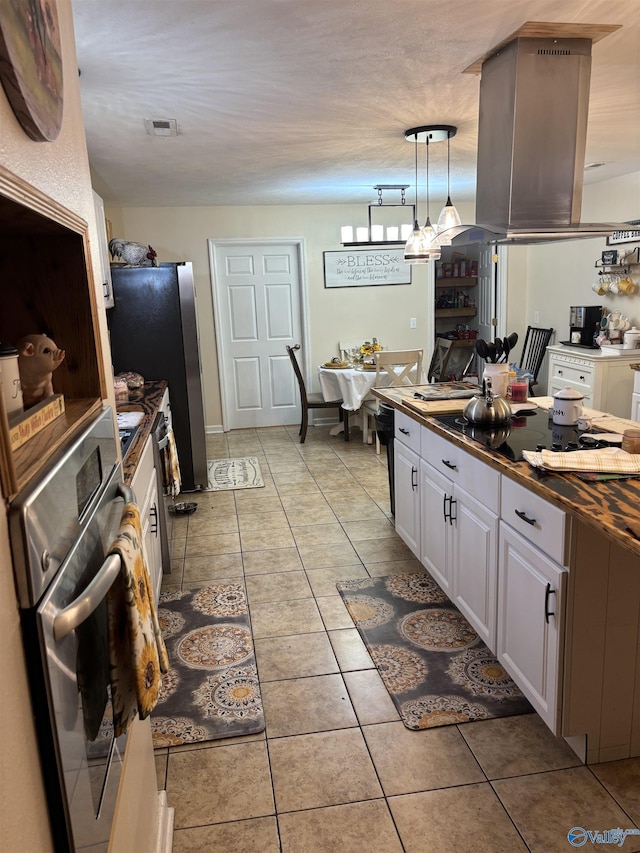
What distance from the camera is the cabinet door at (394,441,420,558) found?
10.8 ft

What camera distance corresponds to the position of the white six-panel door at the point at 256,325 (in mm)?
6785

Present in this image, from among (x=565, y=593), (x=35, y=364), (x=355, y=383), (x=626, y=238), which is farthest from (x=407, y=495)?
(x=626, y=238)

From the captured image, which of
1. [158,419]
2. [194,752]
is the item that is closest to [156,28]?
[158,419]

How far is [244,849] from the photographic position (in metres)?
1.74

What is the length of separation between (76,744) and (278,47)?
2453mm

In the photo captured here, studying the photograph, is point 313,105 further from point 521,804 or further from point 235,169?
point 521,804

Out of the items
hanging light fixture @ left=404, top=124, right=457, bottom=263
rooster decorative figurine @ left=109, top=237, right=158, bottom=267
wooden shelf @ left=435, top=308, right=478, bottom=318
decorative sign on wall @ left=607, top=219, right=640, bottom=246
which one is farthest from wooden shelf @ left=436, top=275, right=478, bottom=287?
rooster decorative figurine @ left=109, top=237, right=158, bottom=267

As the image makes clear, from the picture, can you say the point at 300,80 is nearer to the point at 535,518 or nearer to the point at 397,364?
the point at 535,518

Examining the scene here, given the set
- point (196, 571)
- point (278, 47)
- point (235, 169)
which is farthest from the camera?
point (235, 169)

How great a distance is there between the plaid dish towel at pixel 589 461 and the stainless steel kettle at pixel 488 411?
548mm

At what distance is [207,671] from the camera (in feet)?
8.46

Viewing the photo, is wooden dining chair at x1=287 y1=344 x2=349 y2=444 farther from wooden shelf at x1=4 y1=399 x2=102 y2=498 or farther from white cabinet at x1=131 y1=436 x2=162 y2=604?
wooden shelf at x1=4 y1=399 x2=102 y2=498

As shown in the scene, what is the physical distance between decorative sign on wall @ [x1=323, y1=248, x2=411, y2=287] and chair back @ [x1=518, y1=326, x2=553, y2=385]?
1522 millimetres

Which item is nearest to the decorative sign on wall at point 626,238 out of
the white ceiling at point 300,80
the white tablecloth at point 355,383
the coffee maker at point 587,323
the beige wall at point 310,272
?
the coffee maker at point 587,323
